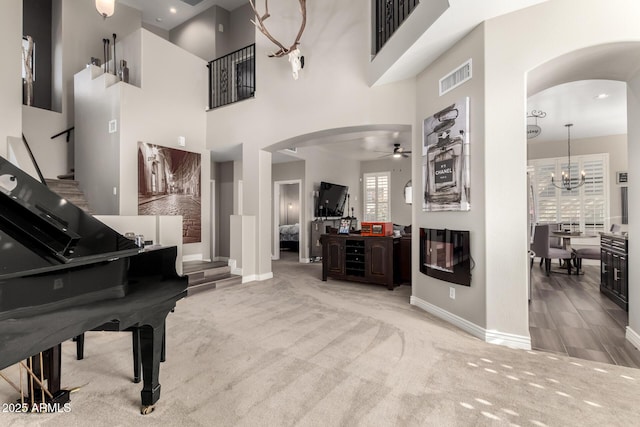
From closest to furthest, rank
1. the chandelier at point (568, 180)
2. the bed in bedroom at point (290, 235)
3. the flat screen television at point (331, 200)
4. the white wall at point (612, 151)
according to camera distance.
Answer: the white wall at point (612, 151) → the chandelier at point (568, 180) → the flat screen television at point (331, 200) → the bed in bedroom at point (290, 235)

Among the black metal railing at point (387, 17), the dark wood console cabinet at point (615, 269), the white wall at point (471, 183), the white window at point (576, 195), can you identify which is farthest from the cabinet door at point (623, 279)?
the white window at point (576, 195)

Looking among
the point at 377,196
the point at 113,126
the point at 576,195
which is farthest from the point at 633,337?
the point at 377,196

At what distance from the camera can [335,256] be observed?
5875 mm

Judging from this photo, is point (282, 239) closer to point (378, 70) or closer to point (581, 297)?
point (378, 70)

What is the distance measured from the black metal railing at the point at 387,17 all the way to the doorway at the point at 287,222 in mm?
4755

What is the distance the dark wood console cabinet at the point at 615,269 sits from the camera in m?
3.90

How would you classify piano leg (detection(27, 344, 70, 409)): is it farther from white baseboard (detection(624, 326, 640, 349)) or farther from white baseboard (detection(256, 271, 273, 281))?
white baseboard (detection(624, 326, 640, 349))

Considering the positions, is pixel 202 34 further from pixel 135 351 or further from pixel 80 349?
pixel 135 351

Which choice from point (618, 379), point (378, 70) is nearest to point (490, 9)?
point (378, 70)

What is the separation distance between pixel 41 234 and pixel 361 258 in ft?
15.0

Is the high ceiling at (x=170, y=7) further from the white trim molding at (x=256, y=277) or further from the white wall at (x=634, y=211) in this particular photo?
the white wall at (x=634, y=211)

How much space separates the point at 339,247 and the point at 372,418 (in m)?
3.98

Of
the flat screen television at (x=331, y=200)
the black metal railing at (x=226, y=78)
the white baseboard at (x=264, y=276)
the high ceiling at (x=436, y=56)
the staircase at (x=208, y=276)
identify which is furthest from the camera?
the flat screen television at (x=331, y=200)

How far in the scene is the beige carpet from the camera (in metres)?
1.91
